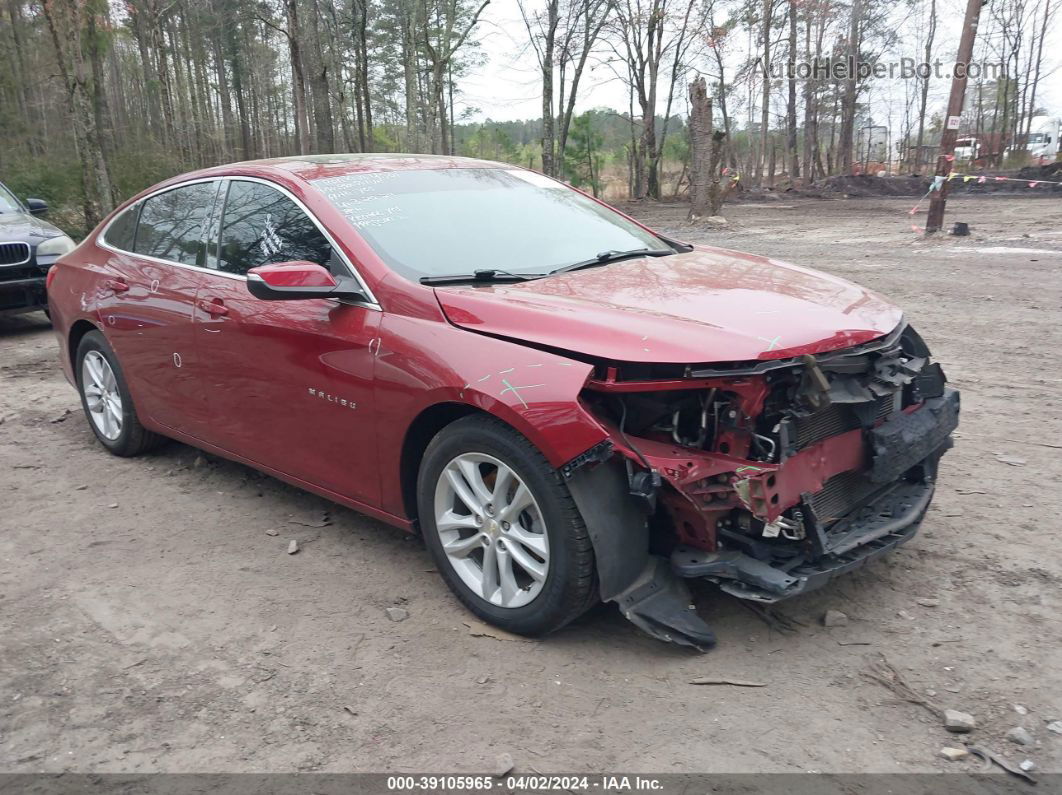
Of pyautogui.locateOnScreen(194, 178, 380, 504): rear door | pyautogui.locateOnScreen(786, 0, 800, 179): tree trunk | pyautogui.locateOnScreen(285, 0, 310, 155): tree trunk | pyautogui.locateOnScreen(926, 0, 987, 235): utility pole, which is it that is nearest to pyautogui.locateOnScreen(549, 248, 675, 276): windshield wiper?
pyautogui.locateOnScreen(194, 178, 380, 504): rear door

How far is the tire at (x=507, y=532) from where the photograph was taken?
286 cm

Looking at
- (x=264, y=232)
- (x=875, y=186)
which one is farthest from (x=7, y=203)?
(x=875, y=186)

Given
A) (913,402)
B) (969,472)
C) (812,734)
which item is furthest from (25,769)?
(969,472)

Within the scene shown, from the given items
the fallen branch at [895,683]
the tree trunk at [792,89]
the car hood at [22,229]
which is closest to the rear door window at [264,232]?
the fallen branch at [895,683]

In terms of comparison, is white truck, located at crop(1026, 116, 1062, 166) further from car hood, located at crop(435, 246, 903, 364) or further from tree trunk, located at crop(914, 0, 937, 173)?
car hood, located at crop(435, 246, 903, 364)

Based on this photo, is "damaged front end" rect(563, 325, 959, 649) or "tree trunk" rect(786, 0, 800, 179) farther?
"tree trunk" rect(786, 0, 800, 179)

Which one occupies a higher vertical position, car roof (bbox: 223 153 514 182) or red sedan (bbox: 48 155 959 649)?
car roof (bbox: 223 153 514 182)

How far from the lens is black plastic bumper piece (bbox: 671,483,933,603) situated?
2.78m

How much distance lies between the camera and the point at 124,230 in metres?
5.11

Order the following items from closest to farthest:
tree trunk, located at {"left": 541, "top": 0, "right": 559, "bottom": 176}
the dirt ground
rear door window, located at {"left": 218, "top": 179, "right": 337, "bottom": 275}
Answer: the dirt ground → rear door window, located at {"left": 218, "top": 179, "right": 337, "bottom": 275} → tree trunk, located at {"left": 541, "top": 0, "right": 559, "bottom": 176}

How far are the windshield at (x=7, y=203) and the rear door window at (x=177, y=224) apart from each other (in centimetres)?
603

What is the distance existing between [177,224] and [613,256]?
2.42 metres

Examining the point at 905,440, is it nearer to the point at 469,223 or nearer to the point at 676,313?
the point at 676,313

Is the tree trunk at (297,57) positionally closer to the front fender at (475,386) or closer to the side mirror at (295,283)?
the side mirror at (295,283)
